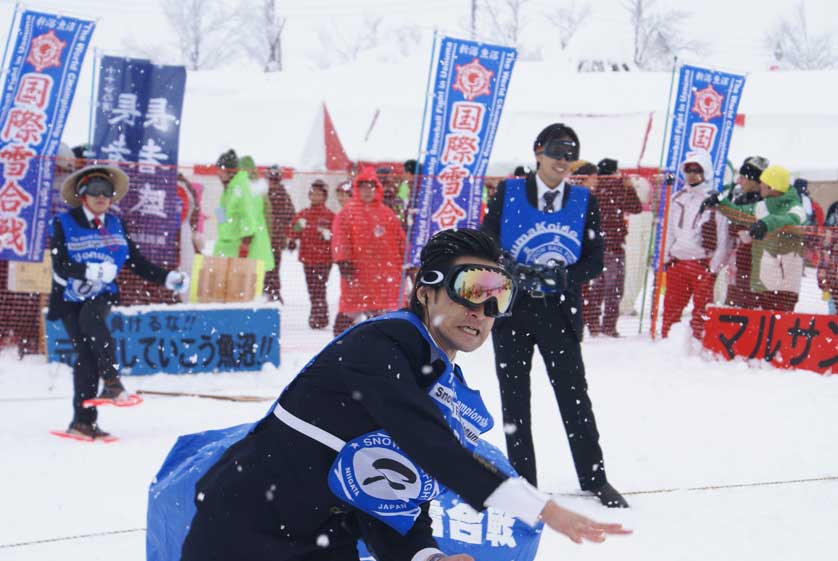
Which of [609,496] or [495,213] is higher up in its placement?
[495,213]

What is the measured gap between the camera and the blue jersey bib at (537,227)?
14.8 feet

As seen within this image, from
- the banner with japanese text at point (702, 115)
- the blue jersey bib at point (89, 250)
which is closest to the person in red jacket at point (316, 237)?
the banner with japanese text at point (702, 115)

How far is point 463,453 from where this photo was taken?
6.07 ft

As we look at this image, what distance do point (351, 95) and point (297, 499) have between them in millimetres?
18332

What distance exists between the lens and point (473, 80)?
361 inches

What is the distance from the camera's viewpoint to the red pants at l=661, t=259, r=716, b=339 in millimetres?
8766

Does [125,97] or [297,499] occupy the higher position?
[125,97]

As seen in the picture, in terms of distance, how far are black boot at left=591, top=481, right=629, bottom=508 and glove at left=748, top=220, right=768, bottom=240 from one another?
4451 mm

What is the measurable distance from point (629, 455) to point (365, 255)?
166 inches

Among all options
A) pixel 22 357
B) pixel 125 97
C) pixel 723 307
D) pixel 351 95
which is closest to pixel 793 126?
pixel 351 95

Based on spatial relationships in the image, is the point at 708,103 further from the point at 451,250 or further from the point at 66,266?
the point at 451,250

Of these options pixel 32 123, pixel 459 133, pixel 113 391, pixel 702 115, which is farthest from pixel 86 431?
pixel 702 115

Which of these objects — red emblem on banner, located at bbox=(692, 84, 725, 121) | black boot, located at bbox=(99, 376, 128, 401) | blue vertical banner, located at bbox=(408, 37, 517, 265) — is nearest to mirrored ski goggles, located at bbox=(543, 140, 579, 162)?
black boot, located at bbox=(99, 376, 128, 401)

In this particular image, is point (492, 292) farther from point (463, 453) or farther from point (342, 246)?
point (342, 246)
